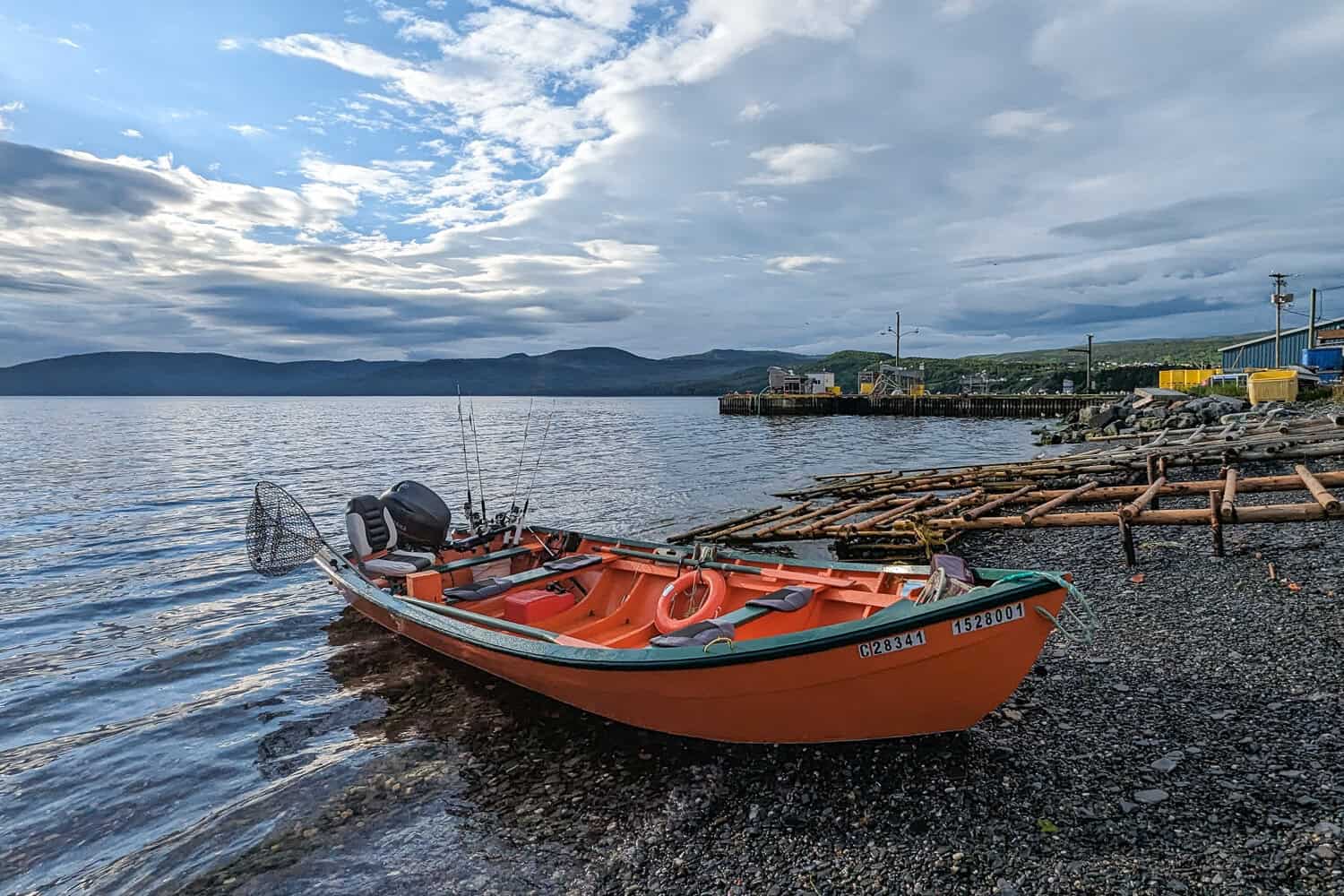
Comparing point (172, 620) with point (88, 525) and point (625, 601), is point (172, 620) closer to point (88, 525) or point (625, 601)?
point (625, 601)

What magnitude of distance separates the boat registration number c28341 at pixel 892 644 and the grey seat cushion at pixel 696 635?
56.0 inches

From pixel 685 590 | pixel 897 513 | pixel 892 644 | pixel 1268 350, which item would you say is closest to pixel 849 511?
pixel 897 513

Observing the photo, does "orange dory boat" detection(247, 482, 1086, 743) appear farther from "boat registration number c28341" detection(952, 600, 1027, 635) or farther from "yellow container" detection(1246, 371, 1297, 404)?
"yellow container" detection(1246, 371, 1297, 404)

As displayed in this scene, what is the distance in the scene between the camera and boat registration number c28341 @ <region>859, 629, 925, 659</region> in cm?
511

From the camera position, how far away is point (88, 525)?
21.0 meters

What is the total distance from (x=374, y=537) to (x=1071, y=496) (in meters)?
12.4

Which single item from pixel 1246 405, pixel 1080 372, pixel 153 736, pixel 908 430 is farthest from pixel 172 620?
pixel 1080 372

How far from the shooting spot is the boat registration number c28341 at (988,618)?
197 inches

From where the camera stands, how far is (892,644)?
16.9 ft

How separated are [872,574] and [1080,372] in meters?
113

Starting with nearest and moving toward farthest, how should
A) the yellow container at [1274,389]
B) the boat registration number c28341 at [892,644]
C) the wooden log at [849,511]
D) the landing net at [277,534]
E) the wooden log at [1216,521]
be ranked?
the boat registration number c28341 at [892,644]
the wooden log at [1216,521]
the landing net at [277,534]
the wooden log at [849,511]
the yellow container at [1274,389]

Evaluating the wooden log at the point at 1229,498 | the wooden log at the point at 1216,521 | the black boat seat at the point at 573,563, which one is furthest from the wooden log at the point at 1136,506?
the black boat seat at the point at 573,563

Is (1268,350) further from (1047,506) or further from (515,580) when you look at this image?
(515,580)

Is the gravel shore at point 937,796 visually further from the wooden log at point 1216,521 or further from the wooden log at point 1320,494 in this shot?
the wooden log at point 1216,521
